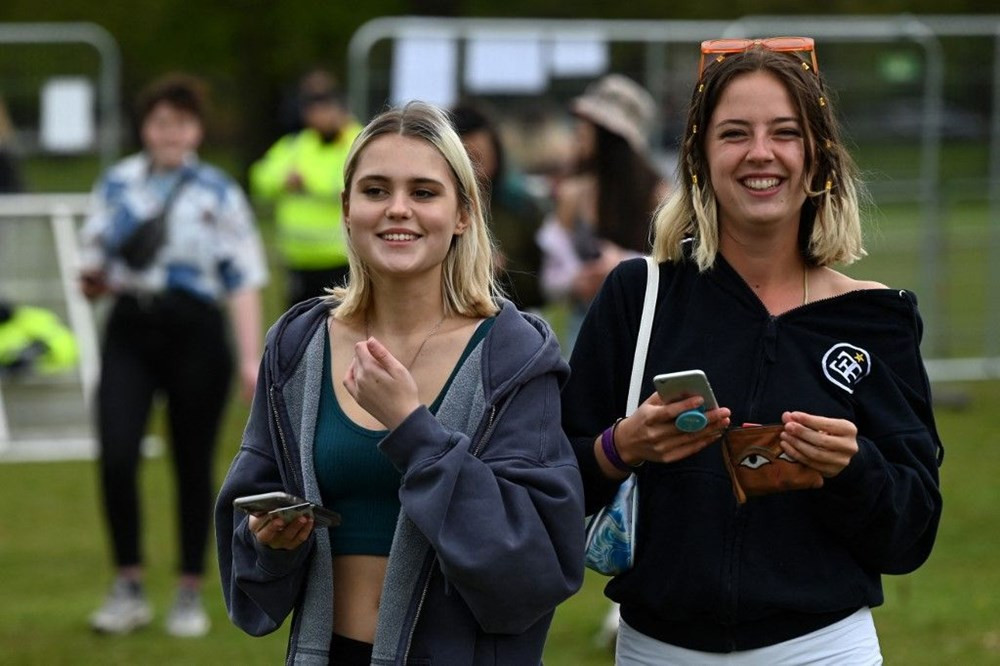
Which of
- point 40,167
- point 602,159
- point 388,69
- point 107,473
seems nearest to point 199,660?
point 107,473

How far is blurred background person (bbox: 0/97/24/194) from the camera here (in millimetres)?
14016

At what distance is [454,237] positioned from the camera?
3650 millimetres

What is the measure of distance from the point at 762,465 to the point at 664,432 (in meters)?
0.20

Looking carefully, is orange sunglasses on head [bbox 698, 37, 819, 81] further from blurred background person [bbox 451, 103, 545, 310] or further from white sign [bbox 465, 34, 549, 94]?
white sign [bbox 465, 34, 549, 94]

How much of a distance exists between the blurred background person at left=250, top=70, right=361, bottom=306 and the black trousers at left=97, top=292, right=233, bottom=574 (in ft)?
10.1

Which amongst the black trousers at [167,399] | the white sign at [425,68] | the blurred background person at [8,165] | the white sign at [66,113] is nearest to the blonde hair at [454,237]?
the black trousers at [167,399]

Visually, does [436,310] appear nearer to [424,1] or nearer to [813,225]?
[813,225]

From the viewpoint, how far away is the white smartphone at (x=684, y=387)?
10.7ft

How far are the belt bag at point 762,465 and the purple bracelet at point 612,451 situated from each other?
22cm

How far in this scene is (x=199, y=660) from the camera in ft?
24.1

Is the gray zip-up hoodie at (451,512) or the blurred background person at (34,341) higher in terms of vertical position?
the gray zip-up hoodie at (451,512)

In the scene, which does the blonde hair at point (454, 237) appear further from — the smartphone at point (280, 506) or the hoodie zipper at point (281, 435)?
the smartphone at point (280, 506)

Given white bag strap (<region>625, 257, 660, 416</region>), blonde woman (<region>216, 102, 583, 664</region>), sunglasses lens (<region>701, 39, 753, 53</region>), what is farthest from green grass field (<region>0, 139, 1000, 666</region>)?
blonde woman (<region>216, 102, 583, 664</region>)

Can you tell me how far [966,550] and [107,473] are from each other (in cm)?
443
